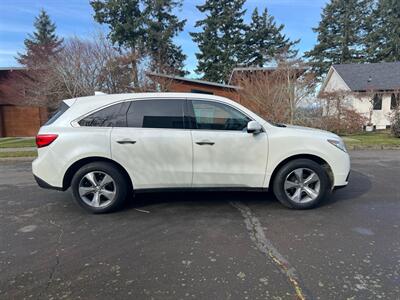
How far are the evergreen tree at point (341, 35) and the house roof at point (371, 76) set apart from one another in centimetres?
1640

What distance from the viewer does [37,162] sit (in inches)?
178

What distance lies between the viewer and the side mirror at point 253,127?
4.39 metres

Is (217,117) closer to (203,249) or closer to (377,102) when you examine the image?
(203,249)

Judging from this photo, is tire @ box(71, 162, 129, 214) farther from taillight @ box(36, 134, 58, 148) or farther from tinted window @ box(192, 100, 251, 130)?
tinted window @ box(192, 100, 251, 130)

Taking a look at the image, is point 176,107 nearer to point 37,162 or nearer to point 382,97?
point 37,162

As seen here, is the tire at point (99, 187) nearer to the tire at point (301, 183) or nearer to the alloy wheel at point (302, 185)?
the tire at point (301, 183)

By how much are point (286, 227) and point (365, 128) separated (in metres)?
19.5

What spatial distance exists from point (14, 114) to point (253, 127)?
22.6 metres

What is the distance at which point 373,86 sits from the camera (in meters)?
23.2

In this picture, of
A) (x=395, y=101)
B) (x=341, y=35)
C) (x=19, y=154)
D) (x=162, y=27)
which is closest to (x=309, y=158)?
(x=19, y=154)

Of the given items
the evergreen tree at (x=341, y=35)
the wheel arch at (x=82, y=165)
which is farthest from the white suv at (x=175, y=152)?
the evergreen tree at (x=341, y=35)

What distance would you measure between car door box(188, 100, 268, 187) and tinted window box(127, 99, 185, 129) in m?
0.21

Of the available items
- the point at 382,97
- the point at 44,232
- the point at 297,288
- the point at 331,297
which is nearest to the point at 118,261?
the point at 44,232

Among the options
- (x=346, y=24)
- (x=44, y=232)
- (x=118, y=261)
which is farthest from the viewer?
(x=346, y=24)
